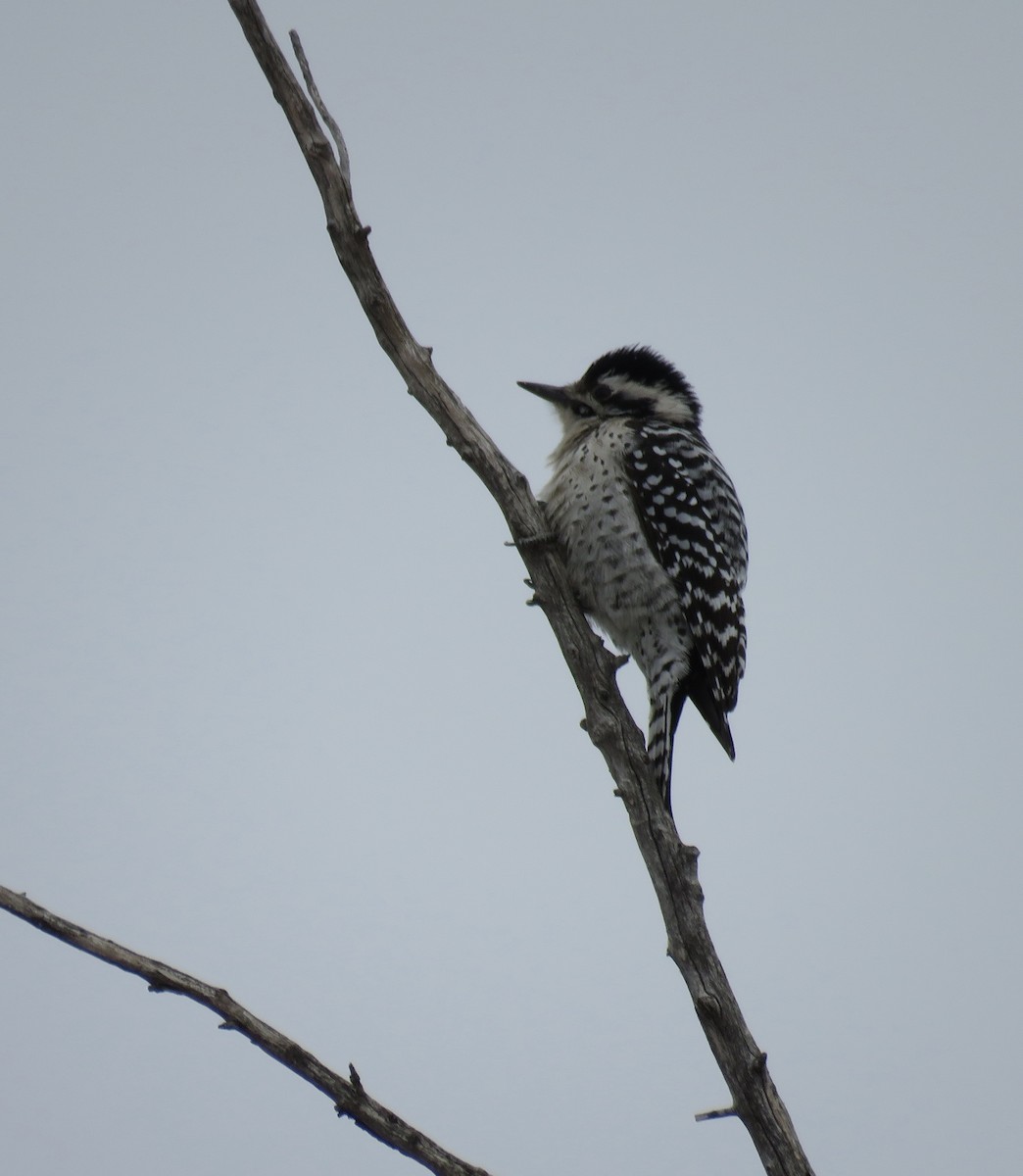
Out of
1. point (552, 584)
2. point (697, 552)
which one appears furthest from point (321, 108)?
point (697, 552)

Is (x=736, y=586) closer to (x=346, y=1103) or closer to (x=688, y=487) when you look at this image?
(x=688, y=487)

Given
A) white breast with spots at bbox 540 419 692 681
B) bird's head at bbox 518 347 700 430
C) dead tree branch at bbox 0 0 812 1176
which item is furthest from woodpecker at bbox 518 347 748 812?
dead tree branch at bbox 0 0 812 1176

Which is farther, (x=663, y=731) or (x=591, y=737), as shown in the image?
(x=663, y=731)

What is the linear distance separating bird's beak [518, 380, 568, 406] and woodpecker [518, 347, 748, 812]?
56cm

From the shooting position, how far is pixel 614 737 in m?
4.19

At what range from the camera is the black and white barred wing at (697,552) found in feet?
18.1

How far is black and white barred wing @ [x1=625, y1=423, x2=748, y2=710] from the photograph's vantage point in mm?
5523

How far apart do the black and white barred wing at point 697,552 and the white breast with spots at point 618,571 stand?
62mm

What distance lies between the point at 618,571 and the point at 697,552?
0.40 m

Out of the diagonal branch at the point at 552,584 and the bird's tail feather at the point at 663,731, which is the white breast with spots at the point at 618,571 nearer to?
the bird's tail feather at the point at 663,731

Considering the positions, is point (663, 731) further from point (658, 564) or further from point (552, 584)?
point (552, 584)

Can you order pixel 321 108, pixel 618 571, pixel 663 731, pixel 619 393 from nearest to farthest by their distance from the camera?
pixel 321 108 → pixel 663 731 → pixel 618 571 → pixel 619 393

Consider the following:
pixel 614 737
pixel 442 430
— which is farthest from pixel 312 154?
pixel 614 737

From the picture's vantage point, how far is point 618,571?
546cm
